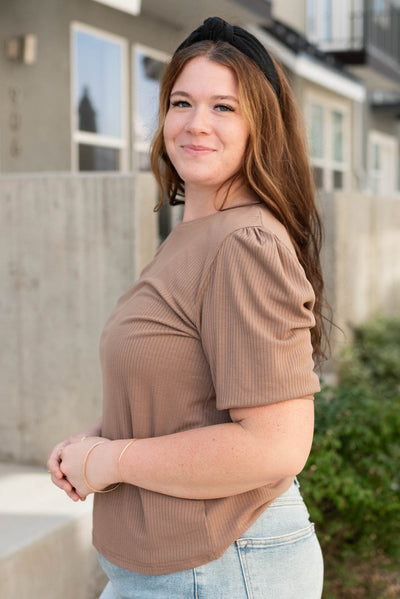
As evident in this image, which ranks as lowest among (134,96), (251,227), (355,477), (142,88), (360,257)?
(355,477)

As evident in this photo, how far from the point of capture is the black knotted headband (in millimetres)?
1579

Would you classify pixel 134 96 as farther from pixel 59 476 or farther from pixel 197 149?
pixel 59 476

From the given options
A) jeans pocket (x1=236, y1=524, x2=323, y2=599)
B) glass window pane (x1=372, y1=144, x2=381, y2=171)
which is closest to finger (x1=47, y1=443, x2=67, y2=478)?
jeans pocket (x1=236, y1=524, x2=323, y2=599)

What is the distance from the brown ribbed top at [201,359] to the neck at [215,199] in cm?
4

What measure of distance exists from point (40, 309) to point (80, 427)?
0.74m

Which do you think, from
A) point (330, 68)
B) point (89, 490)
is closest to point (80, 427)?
point (89, 490)

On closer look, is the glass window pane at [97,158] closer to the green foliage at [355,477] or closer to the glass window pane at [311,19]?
the green foliage at [355,477]

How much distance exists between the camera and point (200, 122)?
157 centimetres

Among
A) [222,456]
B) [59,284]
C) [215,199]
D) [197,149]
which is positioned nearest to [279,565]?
[222,456]

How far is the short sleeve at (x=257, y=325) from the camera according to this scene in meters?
1.30

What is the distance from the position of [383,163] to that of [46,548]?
16.2 m

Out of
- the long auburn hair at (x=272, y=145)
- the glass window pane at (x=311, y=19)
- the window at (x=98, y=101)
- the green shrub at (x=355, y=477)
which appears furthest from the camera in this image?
the glass window pane at (x=311, y=19)

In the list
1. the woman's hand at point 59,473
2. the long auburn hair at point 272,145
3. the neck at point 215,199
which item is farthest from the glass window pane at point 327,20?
the woman's hand at point 59,473

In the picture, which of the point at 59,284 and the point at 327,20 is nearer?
the point at 59,284
